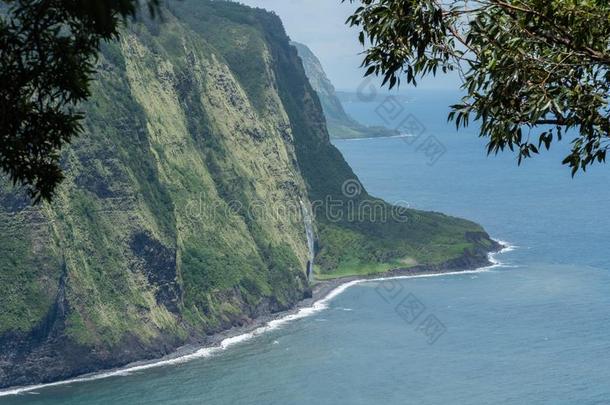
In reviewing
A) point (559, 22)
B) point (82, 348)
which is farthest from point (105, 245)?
point (559, 22)

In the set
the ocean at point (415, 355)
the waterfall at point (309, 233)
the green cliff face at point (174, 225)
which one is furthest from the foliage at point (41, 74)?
the waterfall at point (309, 233)

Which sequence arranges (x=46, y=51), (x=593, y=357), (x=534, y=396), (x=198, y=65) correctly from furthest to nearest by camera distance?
(x=198, y=65) < (x=593, y=357) < (x=534, y=396) < (x=46, y=51)

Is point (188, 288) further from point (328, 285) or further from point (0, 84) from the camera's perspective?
point (0, 84)

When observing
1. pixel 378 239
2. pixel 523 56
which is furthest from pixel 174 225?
pixel 523 56

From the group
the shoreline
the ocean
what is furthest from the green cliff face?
the ocean

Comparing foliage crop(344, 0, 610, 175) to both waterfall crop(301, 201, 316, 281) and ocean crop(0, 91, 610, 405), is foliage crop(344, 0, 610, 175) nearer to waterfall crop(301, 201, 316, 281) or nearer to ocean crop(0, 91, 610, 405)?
ocean crop(0, 91, 610, 405)

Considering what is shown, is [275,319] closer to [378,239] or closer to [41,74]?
[378,239]

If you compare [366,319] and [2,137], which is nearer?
[2,137]
